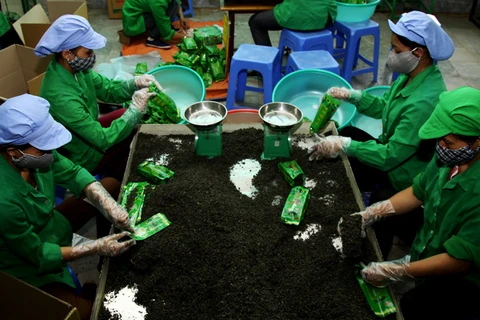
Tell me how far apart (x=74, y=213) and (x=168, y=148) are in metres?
0.67

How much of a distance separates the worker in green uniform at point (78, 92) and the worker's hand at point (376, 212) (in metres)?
1.52

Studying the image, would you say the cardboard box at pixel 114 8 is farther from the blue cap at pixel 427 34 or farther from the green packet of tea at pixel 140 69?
the blue cap at pixel 427 34

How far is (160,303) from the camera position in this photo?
172 cm

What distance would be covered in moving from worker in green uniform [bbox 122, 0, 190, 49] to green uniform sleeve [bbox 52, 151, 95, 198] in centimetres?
310

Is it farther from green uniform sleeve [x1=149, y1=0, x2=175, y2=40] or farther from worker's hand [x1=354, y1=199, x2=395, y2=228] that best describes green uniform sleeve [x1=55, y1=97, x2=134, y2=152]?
green uniform sleeve [x1=149, y1=0, x2=175, y2=40]

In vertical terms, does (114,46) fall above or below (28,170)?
below

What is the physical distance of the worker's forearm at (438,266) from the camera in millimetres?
1718

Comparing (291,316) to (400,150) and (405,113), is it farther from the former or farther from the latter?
(405,113)

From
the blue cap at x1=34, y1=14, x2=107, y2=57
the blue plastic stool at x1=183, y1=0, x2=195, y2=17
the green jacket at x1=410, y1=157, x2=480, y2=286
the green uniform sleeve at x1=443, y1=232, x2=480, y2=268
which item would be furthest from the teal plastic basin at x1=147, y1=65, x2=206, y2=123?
the blue plastic stool at x1=183, y1=0, x2=195, y2=17

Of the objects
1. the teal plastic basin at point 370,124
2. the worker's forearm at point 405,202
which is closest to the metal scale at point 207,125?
the worker's forearm at point 405,202

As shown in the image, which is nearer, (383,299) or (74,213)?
(383,299)

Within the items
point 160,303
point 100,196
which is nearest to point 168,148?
point 100,196

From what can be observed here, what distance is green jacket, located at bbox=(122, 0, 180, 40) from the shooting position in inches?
188

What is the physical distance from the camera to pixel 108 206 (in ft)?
6.70
